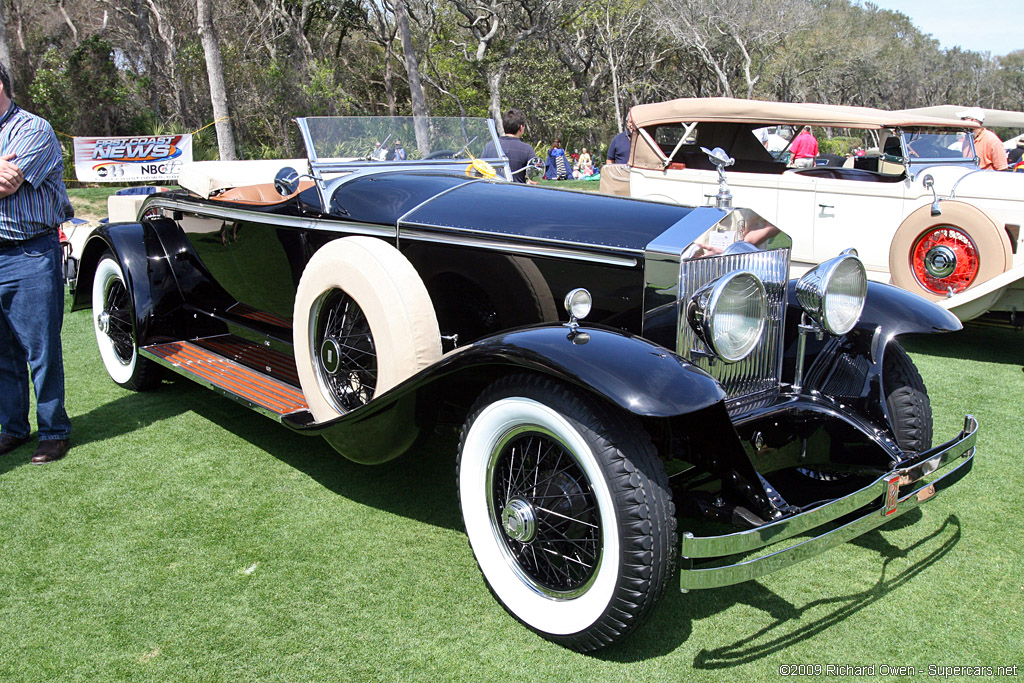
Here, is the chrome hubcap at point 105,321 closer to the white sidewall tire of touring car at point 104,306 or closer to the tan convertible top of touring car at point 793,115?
the white sidewall tire of touring car at point 104,306

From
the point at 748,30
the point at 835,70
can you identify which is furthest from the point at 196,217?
the point at 835,70

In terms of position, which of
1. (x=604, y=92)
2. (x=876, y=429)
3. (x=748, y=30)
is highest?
(x=748, y=30)

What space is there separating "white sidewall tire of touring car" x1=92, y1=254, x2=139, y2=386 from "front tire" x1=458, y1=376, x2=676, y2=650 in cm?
303

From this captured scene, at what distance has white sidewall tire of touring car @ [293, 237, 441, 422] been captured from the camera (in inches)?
112

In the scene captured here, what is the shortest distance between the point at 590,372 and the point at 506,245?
0.98 m

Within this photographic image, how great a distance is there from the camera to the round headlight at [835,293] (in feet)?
9.08

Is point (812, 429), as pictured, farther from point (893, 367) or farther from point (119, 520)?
point (119, 520)

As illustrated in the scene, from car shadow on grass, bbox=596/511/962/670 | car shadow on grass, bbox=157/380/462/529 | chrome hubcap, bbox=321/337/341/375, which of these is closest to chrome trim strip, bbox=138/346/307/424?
chrome hubcap, bbox=321/337/341/375

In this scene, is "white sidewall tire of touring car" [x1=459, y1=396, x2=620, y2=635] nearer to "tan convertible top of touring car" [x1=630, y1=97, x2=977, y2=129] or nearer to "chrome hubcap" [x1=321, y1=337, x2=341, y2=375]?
"chrome hubcap" [x1=321, y1=337, x2=341, y2=375]

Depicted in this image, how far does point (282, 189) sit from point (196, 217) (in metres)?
0.98

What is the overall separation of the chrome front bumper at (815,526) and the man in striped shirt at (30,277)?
322 cm

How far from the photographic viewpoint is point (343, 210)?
3.58 m

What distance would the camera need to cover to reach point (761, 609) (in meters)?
2.58

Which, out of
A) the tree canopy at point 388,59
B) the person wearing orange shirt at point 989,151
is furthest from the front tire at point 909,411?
the tree canopy at point 388,59
